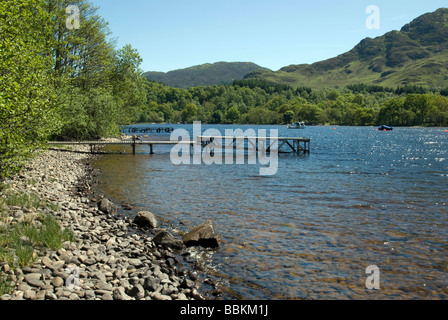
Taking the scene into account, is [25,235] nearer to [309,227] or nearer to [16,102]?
[16,102]

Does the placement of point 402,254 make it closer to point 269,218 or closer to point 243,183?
point 269,218

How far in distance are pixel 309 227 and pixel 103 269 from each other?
30.0 feet

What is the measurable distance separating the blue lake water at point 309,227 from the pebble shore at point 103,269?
4.53ft

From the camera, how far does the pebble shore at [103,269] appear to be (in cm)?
773

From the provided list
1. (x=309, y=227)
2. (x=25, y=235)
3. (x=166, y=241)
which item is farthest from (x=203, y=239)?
(x=25, y=235)

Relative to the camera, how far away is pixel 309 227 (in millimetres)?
14883

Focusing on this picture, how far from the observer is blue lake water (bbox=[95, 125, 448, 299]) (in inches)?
381

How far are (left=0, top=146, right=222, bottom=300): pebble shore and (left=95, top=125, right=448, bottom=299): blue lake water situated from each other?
1.38 m
